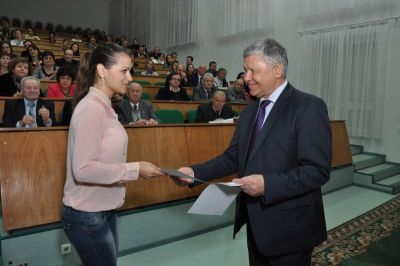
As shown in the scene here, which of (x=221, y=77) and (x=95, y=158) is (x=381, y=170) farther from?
(x=95, y=158)

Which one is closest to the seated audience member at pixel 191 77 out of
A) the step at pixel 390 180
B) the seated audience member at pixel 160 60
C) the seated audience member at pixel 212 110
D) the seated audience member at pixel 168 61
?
the seated audience member at pixel 168 61

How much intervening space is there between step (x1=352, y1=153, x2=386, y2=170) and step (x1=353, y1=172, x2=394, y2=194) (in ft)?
0.75

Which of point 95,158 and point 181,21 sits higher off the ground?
point 181,21

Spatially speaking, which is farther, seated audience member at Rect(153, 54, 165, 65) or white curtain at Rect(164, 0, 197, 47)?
white curtain at Rect(164, 0, 197, 47)

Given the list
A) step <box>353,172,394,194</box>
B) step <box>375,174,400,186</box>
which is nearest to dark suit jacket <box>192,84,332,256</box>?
step <box>353,172,394,194</box>

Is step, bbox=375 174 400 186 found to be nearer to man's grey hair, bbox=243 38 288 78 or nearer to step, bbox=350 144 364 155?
step, bbox=350 144 364 155

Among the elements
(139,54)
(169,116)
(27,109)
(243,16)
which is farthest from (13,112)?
(139,54)

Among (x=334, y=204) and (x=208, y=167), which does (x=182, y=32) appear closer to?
(x=334, y=204)

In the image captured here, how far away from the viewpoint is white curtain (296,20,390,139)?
5527 millimetres

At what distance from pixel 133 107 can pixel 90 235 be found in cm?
274

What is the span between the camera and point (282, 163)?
1.17 metres

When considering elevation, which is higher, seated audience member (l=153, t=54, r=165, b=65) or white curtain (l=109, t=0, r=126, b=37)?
white curtain (l=109, t=0, r=126, b=37)

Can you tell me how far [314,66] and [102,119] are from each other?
20.0 ft

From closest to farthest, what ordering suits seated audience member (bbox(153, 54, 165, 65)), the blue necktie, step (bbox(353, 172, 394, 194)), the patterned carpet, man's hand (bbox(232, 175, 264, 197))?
man's hand (bbox(232, 175, 264, 197))
the blue necktie
the patterned carpet
step (bbox(353, 172, 394, 194))
seated audience member (bbox(153, 54, 165, 65))
